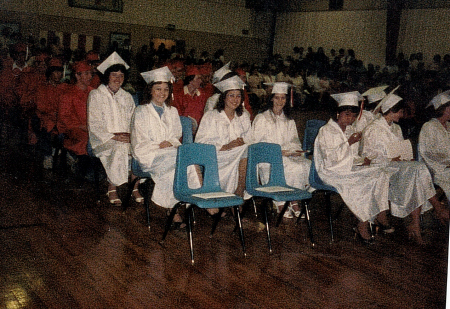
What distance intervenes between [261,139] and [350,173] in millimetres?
1115

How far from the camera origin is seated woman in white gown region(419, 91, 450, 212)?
16.0ft

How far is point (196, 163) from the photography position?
4.01 meters

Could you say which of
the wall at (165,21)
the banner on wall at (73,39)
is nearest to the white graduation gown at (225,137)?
the wall at (165,21)

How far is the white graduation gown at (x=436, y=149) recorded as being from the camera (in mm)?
4879

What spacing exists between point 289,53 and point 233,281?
617 inches

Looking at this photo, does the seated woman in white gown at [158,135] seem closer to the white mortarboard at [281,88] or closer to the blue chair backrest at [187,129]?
the blue chair backrest at [187,129]

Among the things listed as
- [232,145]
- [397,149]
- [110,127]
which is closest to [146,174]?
[232,145]

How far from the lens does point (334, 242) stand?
4371 mm

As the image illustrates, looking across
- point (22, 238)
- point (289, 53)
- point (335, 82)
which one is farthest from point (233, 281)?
point (289, 53)

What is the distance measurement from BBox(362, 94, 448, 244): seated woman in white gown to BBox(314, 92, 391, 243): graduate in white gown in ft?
0.84

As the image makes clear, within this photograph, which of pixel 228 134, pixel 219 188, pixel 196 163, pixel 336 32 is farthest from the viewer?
pixel 336 32

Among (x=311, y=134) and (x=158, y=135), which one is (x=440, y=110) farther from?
(x=158, y=135)

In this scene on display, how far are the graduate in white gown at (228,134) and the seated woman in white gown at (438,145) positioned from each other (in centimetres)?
184

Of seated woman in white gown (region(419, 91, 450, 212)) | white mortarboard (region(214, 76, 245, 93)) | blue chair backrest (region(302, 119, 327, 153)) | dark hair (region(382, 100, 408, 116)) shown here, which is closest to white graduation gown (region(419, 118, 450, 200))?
seated woman in white gown (region(419, 91, 450, 212))
